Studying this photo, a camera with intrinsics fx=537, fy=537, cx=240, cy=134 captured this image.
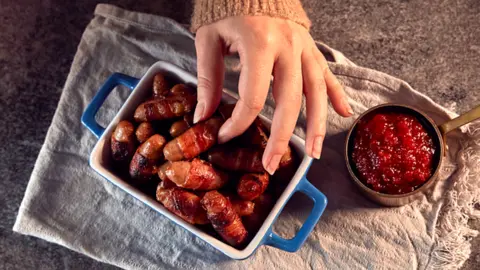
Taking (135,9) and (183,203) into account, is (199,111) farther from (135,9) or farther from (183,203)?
(135,9)

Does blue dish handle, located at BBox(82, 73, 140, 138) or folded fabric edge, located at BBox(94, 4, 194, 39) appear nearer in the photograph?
blue dish handle, located at BBox(82, 73, 140, 138)

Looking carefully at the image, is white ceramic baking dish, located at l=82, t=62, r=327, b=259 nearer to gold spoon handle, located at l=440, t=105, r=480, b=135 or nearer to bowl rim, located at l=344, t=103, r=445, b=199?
bowl rim, located at l=344, t=103, r=445, b=199

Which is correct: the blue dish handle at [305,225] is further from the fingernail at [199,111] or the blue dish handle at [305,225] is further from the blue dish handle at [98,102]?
the blue dish handle at [98,102]

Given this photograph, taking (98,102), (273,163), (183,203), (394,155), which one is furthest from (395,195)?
(98,102)

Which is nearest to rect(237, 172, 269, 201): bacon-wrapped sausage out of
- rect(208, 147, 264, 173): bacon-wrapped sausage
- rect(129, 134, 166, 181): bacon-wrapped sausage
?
rect(208, 147, 264, 173): bacon-wrapped sausage

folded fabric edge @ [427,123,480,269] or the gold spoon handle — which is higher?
the gold spoon handle

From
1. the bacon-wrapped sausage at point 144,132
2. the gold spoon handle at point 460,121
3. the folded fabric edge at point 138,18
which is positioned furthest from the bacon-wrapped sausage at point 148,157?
the gold spoon handle at point 460,121
